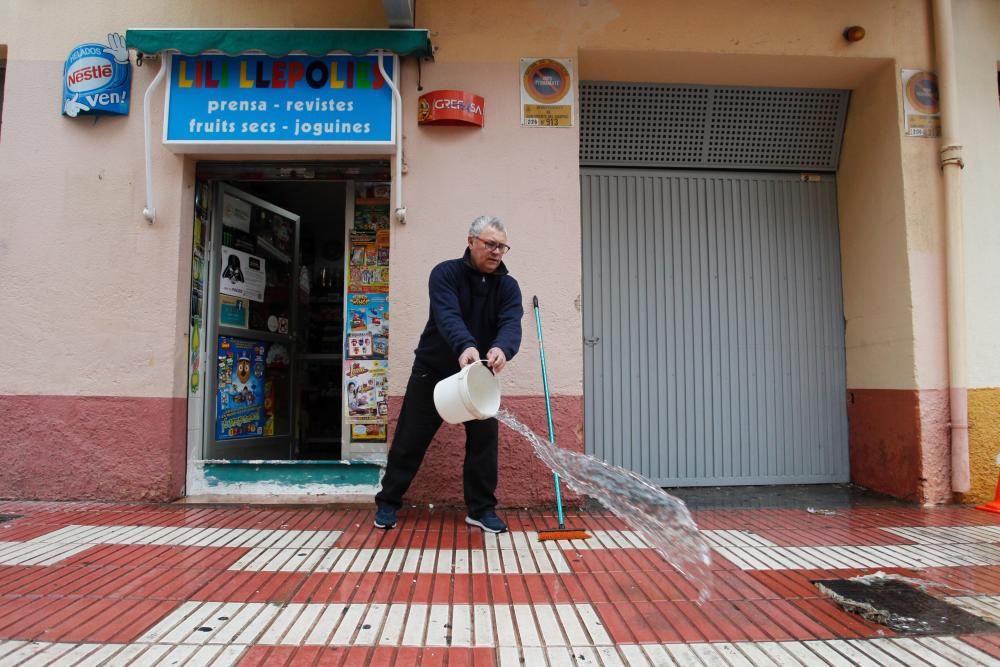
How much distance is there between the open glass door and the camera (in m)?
5.05

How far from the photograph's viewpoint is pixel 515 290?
3771 millimetres

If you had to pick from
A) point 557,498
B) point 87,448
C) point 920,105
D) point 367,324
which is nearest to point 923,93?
point 920,105

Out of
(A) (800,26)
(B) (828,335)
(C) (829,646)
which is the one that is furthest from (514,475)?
(A) (800,26)

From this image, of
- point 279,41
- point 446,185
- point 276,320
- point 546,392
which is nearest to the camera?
point 546,392

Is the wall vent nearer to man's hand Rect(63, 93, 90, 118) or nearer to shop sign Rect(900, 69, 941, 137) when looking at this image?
shop sign Rect(900, 69, 941, 137)

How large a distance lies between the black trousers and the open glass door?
77.3 inches

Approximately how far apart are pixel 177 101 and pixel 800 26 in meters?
4.82

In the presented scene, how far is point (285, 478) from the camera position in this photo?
4.59 m

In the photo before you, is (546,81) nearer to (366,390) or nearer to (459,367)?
(459,367)

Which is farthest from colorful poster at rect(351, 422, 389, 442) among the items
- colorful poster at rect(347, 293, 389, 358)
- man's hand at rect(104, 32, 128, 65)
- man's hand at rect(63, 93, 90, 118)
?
man's hand at rect(104, 32, 128, 65)

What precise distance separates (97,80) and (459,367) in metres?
3.57

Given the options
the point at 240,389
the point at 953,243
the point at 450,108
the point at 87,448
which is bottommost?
the point at 87,448

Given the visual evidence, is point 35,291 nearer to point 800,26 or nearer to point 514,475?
point 514,475

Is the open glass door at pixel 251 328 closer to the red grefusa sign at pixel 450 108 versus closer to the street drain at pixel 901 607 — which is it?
the red grefusa sign at pixel 450 108
